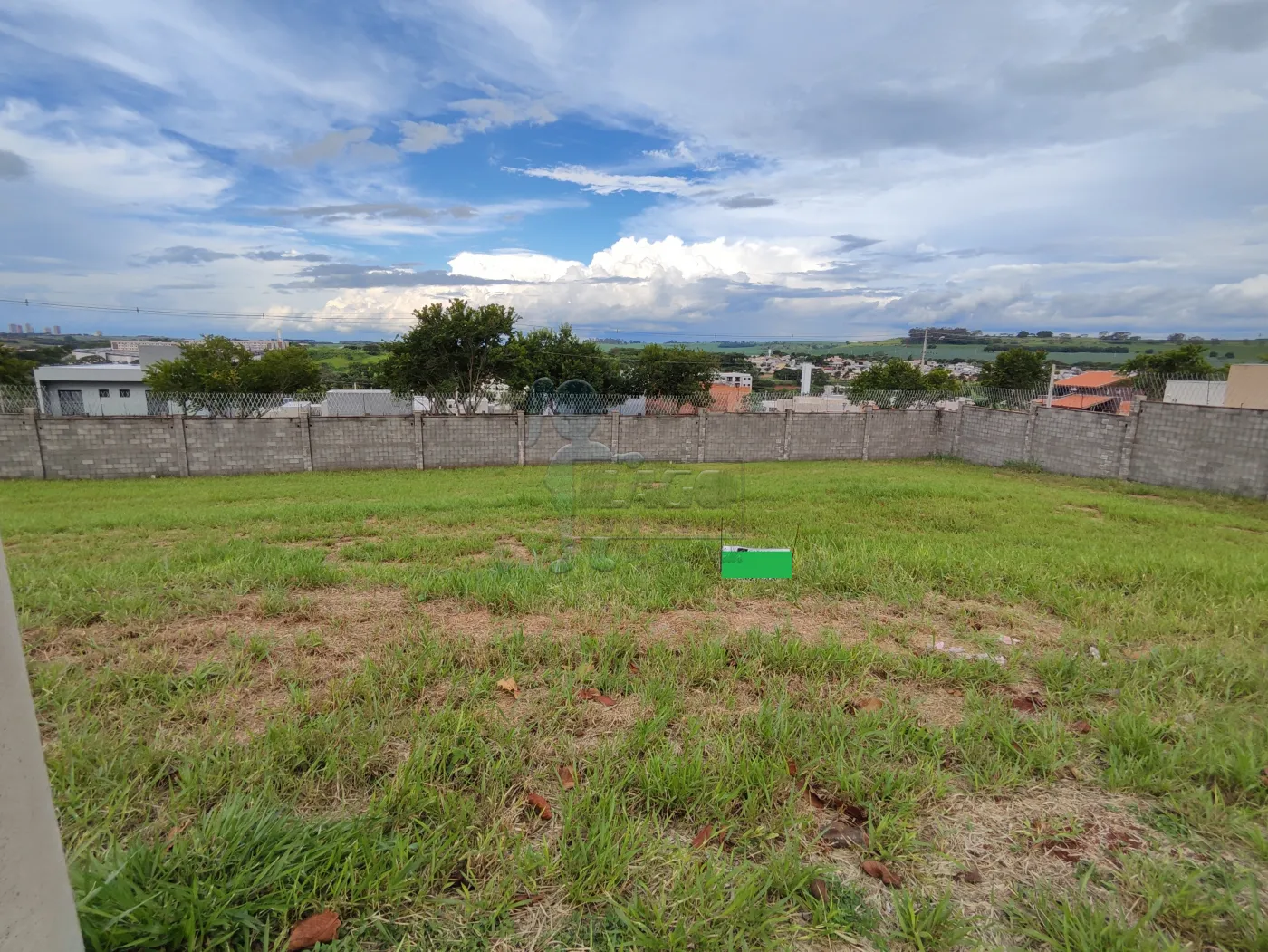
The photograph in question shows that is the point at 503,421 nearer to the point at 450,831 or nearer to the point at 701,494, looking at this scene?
the point at 701,494

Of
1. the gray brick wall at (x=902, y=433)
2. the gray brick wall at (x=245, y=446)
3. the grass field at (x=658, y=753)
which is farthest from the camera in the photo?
the gray brick wall at (x=902, y=433)

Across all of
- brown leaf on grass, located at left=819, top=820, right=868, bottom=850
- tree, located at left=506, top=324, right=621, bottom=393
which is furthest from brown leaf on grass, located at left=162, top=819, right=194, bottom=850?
tree, located at left=506, top=324, right=621, bottom=393

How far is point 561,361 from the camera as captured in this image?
34719 mm

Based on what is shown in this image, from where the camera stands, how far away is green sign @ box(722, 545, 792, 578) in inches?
145

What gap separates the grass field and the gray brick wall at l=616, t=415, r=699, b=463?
41.9ft

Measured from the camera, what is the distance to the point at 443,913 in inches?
60.9

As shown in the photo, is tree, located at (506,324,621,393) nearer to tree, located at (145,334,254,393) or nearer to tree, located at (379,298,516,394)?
tree, located at (379,298,516,394)

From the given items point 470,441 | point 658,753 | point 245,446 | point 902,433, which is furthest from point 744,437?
point 658,753

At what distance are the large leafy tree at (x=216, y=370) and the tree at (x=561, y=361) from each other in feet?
53.0

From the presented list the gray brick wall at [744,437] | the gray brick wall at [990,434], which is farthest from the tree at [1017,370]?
the gray brick wall at [744,437]

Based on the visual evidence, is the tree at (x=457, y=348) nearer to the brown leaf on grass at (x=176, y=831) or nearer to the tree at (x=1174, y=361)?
the brown leaf on grass at (x=176, y=831)

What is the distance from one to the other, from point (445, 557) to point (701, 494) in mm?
2187

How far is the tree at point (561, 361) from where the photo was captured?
29.0m

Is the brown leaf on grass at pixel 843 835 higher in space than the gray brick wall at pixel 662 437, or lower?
higher
